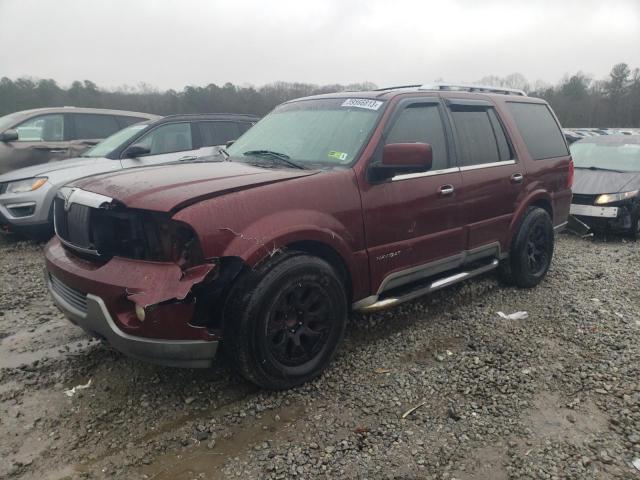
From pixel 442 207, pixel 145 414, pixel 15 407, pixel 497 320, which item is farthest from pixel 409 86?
pixel 15 407

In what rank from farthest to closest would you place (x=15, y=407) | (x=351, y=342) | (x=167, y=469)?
(x=351, y=342)
(x=15, y=407)
(x=167, y=469)

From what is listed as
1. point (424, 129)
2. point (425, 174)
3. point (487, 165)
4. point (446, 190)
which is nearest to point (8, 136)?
point (424, 129)

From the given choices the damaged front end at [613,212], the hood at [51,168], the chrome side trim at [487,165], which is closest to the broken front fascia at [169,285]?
the chrome side trim at [487,165]

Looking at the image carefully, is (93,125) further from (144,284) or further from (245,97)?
(245,97)

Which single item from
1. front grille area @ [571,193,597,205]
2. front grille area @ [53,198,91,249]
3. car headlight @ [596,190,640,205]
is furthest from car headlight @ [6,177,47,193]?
car headlight @ [596,190,640,205]

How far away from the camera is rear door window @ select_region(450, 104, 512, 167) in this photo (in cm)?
402

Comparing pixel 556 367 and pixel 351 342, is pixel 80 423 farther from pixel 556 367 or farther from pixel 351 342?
pixel 556 367

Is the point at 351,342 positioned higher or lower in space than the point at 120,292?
lower

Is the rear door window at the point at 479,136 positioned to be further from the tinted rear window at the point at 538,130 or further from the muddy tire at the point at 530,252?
the muddy tire at the point at 530,252

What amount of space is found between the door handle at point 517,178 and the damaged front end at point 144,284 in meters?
3.03

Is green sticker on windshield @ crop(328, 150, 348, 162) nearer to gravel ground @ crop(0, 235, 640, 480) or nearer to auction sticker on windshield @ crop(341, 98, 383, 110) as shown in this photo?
auction sticker on windshield @ crop(341, 98, 383, 110)

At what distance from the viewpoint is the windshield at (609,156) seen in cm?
800

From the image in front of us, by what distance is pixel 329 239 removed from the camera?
118 inches

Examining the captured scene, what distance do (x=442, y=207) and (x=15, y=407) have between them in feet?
10.4
